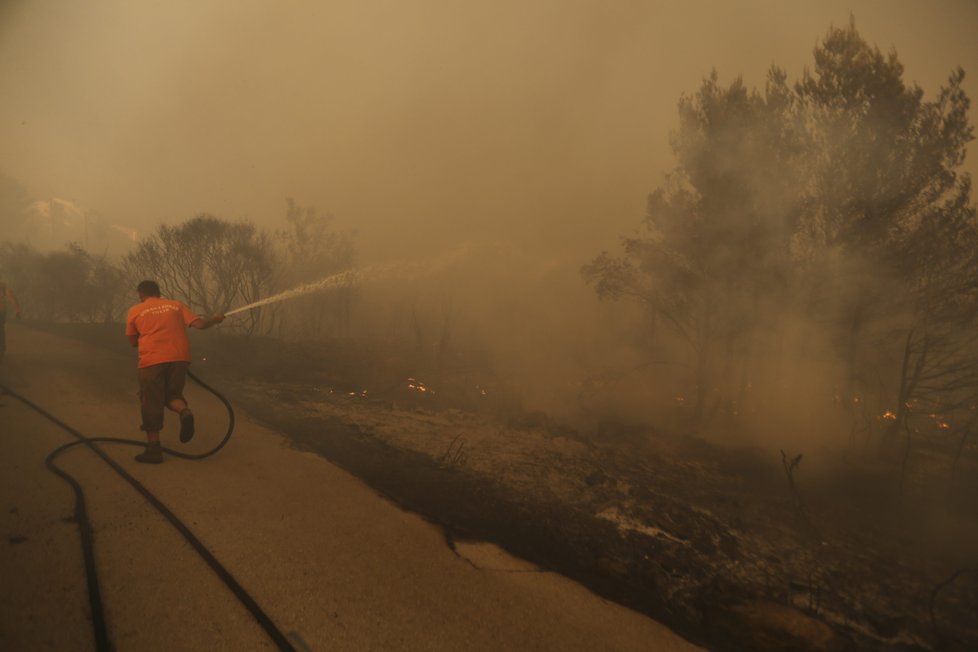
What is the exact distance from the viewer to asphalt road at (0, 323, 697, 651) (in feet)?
7.93

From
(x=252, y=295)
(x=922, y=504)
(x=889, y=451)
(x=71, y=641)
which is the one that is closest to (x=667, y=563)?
(x=71, y=641)

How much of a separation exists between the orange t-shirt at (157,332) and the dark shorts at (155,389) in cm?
8

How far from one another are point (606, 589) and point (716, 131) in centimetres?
1307

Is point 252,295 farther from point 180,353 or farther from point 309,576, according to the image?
point 309,576

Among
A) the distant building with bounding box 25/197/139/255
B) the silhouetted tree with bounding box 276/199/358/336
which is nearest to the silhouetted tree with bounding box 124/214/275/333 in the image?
the silhouetted tree with bounding box 276/199/358/336

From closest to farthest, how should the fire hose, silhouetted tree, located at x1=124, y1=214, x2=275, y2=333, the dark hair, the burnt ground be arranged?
1. the fire hose
2. the burnt ground
3. the dark hair
4. silhouetted tree, located at x1=124, y1=214, x2=275, y2=333

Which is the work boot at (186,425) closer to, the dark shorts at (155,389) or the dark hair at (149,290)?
the dark shorts at (155,389)

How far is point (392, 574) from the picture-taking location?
10.2 feet

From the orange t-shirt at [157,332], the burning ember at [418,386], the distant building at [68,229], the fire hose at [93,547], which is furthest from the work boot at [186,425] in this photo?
the distant building at [68,229]

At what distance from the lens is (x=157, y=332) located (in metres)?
4.57

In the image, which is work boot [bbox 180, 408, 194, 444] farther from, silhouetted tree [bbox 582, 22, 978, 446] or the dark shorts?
silhouetted tree [bbox 582, 22, 978, 446]

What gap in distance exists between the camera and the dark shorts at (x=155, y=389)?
178 inches

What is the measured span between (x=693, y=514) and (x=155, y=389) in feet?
17.9

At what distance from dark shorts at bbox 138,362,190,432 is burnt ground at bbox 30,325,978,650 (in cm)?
173
